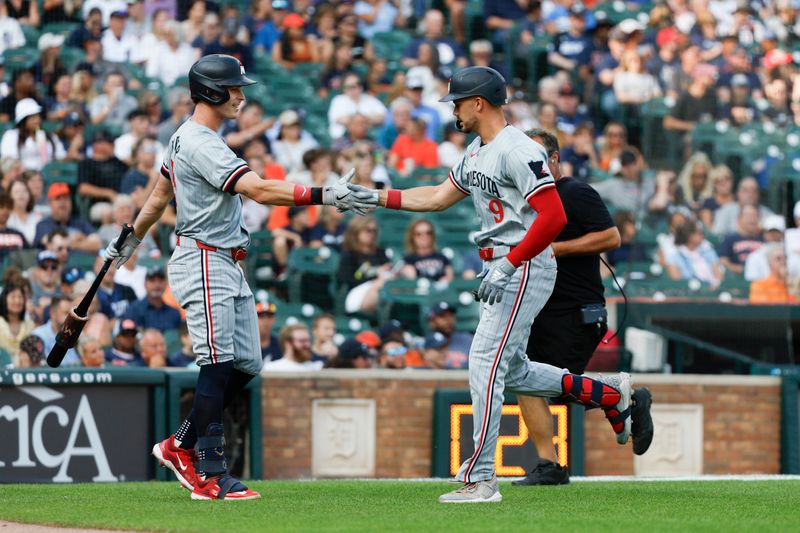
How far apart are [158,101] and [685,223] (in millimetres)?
5493

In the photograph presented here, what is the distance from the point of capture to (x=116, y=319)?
447 inches

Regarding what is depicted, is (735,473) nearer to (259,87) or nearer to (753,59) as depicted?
(753,59)

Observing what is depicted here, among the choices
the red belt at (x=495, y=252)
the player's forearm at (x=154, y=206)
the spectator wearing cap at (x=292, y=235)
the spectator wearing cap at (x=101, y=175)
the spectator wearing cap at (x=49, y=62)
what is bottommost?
the red belt at (x=495, y=252)

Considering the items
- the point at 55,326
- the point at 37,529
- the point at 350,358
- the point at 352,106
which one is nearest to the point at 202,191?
the point at 37,529

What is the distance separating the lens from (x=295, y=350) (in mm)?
11297

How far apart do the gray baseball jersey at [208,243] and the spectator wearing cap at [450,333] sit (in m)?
5.16

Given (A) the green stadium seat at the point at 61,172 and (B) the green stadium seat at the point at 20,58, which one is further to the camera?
(B) the green stadium seat at the point at 20,58

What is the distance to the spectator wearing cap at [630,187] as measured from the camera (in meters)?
12.2

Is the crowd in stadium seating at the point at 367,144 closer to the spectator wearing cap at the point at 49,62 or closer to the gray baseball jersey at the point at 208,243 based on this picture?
the spectator wearing cap at the point at 49,62

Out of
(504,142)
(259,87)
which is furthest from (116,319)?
(504,142)

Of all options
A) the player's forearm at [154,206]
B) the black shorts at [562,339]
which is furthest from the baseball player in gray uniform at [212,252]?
the black shorts at [562,339]

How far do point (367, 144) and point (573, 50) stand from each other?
371cm

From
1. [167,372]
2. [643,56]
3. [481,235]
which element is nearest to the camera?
[481,235]

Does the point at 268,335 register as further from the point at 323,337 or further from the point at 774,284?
the point at 774,284
